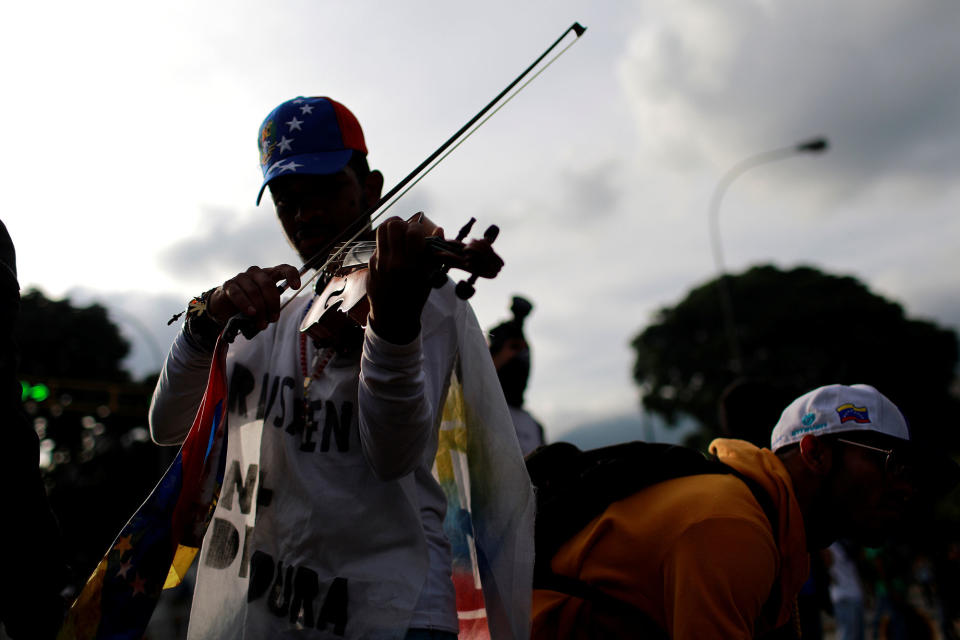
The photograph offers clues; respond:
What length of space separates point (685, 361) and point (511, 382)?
35.2 metres

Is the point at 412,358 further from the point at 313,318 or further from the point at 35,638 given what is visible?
the point at 35,638

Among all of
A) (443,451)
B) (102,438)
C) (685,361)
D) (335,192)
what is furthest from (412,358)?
(685,361)

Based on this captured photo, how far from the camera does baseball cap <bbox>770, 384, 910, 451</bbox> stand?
8.35ft

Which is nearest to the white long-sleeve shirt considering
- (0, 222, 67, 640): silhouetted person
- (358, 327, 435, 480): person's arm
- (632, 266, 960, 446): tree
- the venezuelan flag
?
(358, 327, 435, 480): person's arm

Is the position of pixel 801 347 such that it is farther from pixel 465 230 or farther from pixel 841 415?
pixel 465 230

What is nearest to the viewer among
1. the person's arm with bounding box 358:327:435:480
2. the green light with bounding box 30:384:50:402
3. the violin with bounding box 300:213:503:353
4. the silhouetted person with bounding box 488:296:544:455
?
the violin with bounding box 300:213:503:353

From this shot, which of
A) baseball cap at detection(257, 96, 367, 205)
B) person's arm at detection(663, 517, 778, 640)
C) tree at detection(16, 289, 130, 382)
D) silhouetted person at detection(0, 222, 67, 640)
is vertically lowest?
person's arm at detection(663, 517, 778, 640)

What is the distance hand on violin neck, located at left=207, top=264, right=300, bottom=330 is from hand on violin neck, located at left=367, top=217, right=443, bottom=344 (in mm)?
231

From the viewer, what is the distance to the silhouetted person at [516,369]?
149 inches

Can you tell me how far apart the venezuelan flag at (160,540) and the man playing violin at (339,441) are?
12 centimetres

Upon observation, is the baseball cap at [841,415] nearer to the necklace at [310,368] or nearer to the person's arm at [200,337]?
the necklace at [310,368]

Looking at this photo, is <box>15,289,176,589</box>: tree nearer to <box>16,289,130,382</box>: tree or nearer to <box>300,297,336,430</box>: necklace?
<box>16,289,130,382</box>: tree

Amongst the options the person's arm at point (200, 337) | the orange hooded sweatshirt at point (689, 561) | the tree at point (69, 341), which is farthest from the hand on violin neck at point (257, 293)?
the tree at point (69, 341)

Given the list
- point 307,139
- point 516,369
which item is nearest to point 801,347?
point 516,369
